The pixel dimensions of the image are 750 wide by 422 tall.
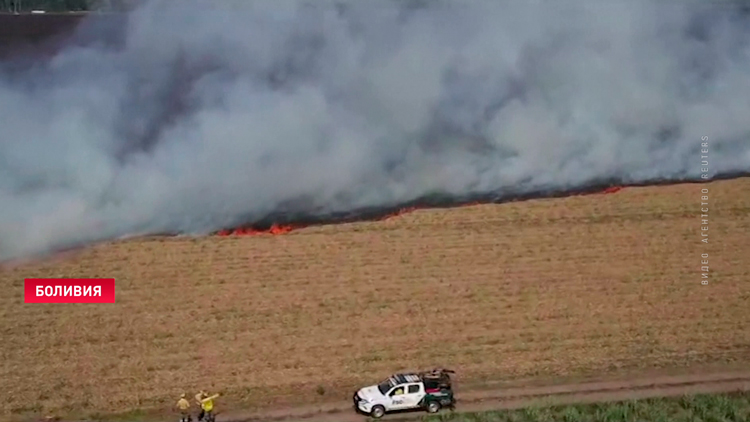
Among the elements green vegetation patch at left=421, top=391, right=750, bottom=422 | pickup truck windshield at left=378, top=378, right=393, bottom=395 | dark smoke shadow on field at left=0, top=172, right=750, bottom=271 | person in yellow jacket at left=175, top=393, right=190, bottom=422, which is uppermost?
dark smoke shadow on field at left=0, top=172, right=750, bottom=271

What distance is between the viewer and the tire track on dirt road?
45.9ft

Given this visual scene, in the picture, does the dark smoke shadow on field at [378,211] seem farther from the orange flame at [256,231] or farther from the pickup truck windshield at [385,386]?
the pickup truck windshield at [385,386]

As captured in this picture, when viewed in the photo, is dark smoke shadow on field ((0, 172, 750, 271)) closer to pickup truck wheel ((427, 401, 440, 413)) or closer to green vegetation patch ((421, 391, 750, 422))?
pickup truck wheel ((427, 401, 440, 413))

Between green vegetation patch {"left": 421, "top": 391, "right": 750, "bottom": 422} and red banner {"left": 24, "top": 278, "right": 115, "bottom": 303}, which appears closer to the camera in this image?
green vegetation patch {"left": 421, "top": 391, "right": 750, "bottom": 422}

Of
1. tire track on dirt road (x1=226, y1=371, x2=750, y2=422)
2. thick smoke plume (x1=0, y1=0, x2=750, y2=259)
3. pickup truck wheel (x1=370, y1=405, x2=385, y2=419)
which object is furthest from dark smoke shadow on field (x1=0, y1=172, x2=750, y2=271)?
pickup truck wheel (x1=370, y1=405, x2=385, y2=419)

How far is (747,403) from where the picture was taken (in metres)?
14.7

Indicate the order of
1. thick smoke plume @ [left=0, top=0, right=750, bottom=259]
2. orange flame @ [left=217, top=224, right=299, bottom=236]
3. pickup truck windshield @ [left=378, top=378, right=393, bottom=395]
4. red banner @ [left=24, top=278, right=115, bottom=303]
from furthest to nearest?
orange flame @ [left=217, top=224, right=299, bottom=236] < thick smoke plume @ [left=0, top=0, right=750, bottom=259] < red banner @ [left=24, top=278, right=115, bottom=303] < pickup truck windshield @ [left=378, top=378, right=393, bottom=395]

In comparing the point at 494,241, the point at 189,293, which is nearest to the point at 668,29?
the point at 494,241

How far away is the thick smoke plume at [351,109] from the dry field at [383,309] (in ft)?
2.51

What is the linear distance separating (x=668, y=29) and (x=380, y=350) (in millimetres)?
9366

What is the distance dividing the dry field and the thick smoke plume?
76 centimetres

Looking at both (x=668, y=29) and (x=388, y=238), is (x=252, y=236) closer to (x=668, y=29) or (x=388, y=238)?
(x=388, y=238)

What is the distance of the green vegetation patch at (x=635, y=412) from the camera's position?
1398cm

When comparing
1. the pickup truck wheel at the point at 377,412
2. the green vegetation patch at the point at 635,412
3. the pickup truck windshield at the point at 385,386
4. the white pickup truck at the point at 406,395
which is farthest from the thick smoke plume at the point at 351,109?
the green vegetation patch at the point at 635,412
